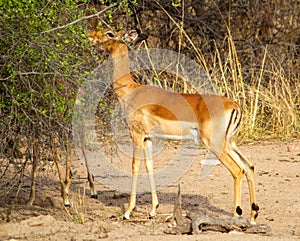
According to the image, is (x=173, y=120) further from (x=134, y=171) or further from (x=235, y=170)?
(x=235, y=170)

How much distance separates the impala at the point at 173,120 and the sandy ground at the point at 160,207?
0.38 meters

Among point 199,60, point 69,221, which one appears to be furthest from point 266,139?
point 69,221

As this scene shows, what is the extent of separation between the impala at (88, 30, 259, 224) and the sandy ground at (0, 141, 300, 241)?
38 cm

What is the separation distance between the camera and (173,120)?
7.51m

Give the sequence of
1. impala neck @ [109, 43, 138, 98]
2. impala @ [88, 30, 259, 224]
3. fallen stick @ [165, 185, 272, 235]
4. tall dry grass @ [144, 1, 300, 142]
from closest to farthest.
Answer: fallen stick @ [165, 185, 272, 235], impala @ [88, 30, 259, 224], impala neck @ [109, 43, 138, 98], tall dry grass @ [144, 1, 300, 142]

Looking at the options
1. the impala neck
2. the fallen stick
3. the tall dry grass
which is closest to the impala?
the impala neck

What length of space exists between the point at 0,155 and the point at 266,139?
6130 millimetres

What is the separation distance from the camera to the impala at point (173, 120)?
7.00m

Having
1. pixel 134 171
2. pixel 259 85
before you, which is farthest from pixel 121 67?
pixel 259 85

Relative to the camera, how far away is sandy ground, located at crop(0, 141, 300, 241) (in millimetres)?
5860

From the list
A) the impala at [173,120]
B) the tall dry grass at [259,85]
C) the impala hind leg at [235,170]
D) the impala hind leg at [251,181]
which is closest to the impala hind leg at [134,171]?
the impala at [173,120]

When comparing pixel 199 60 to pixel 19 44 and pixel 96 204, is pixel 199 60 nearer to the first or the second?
pixel 96 204

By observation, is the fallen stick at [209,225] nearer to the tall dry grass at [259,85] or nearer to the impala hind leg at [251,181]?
the impala hind leg at [251,181]

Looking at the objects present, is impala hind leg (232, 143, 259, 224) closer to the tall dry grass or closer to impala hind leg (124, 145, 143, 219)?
impala hind leg (124, 145, 143, 219)
